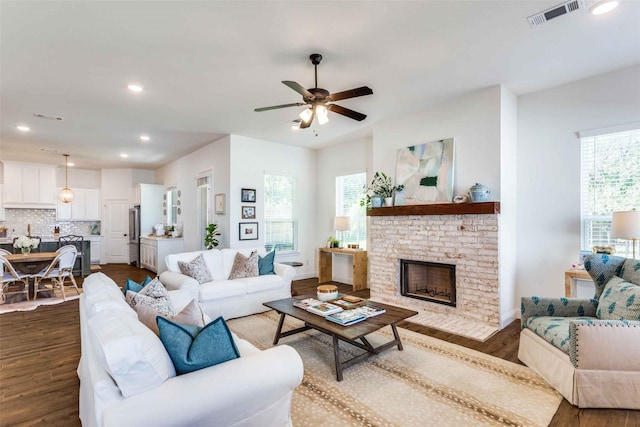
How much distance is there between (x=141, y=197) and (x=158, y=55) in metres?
6.84

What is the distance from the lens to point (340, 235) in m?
6.72

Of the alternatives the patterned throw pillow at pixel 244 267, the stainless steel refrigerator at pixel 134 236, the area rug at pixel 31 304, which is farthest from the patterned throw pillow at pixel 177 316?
the stainless steel refrigerator at pixel 134 236

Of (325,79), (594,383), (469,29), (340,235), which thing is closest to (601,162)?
(469,29)

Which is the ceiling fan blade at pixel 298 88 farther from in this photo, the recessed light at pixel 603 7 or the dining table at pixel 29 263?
the dining table at pixel 29 263

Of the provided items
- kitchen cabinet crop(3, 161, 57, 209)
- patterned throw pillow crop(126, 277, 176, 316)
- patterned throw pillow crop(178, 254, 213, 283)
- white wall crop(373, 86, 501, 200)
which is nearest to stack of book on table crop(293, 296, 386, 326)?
patterned throw pillow crop(126, 277, 176, 316)

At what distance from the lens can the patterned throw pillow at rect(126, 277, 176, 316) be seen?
2.19 meters

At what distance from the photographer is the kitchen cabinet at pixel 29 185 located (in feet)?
26.2

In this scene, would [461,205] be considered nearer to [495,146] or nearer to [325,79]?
[495,146]

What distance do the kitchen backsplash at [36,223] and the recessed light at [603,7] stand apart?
39.0 feet

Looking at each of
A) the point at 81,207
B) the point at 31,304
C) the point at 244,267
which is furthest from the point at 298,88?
the point at 81,207

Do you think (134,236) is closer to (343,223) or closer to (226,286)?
(226,286)

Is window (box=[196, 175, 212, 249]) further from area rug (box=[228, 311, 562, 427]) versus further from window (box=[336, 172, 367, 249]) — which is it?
area rug (box=[228, 311, 562, 427])

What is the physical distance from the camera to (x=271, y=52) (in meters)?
3.04

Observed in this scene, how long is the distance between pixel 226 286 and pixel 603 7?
4.63 meters
